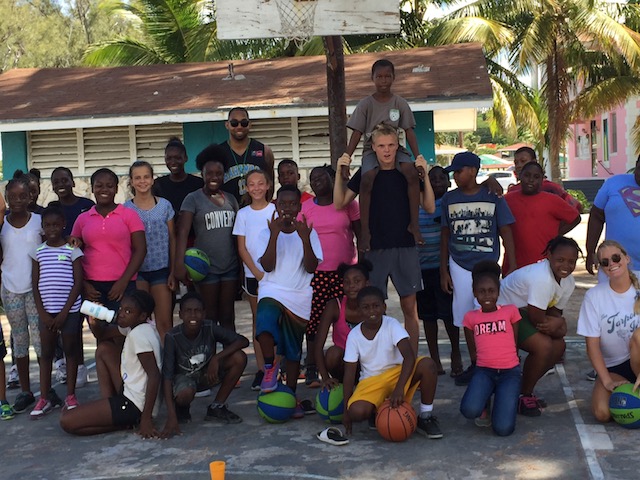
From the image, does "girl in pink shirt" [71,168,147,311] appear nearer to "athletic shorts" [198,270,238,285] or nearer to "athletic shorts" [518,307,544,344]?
"athletic shorts" [198,270,238,285]

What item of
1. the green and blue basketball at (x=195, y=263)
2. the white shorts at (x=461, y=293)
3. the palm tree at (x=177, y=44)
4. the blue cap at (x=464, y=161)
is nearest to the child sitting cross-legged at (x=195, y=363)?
the green and blue basketball at (x=195, y=263)

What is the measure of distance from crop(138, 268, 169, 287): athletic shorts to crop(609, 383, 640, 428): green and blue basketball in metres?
3.43

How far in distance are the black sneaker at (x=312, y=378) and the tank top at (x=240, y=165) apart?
62.6 inches

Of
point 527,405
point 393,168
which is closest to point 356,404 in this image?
point 527,405

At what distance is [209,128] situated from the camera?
14656 mm

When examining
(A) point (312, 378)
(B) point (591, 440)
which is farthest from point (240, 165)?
(B) point (591, 440)

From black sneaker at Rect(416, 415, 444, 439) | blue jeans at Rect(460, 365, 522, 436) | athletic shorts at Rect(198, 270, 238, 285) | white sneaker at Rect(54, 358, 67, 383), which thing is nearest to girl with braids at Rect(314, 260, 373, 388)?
black sneaker at Rect(416, 415, 444, 439)

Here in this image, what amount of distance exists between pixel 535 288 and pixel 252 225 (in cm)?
218

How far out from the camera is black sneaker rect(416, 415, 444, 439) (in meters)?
5.59

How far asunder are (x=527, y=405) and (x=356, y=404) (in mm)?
1265

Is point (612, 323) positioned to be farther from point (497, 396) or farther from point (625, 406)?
point (497, 396)

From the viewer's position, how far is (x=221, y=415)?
242 inches

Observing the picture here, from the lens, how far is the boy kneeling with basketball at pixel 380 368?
5.61 meters

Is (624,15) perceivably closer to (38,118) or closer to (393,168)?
(38,118)
